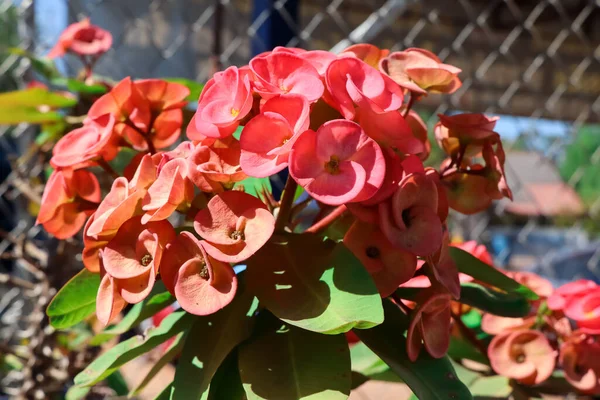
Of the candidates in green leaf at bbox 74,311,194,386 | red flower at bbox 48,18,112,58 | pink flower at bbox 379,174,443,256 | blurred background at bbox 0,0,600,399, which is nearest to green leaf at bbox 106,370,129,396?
blurred background at bbox 0,0,600,399

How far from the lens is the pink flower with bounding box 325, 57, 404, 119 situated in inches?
13.9

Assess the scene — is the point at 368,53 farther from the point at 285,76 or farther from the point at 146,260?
the point at 146,260

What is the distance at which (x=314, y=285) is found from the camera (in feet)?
1.20

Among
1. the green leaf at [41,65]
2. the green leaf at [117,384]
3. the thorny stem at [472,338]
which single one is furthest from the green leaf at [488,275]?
the green leaf at [41,65]

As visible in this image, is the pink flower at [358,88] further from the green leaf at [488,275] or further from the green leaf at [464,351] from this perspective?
the green leaf at [464,351]

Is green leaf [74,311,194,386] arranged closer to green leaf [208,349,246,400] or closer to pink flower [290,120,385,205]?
green leaf [208,349,246,400]

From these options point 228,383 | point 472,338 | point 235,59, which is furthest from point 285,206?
point 235,59

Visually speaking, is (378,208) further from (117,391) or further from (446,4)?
(446,4)

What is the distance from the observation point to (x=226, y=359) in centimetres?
43

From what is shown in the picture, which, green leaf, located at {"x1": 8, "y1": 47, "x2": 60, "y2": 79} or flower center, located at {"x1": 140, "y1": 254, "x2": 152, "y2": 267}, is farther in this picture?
green leaf, located at {"x1": 8, "y1": 47, "x2": 60, "y2": 79}

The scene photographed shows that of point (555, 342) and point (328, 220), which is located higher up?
point (328, 220)

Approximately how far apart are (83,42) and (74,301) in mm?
457

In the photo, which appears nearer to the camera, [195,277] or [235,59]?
[195,277]

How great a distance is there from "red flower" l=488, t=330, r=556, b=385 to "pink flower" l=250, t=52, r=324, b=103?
0.31 metres
